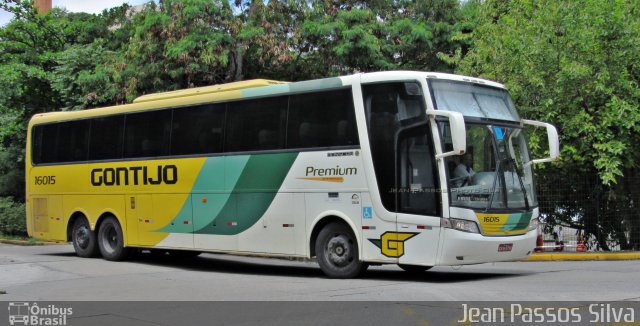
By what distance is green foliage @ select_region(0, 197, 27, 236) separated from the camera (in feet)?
90.2

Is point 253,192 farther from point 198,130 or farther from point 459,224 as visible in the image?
point 459,224

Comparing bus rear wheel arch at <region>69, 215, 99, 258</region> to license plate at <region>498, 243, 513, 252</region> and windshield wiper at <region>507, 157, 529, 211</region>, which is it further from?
windshield wiper at <region>507, 157, 529, 211</region>

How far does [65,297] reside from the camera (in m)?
11.3

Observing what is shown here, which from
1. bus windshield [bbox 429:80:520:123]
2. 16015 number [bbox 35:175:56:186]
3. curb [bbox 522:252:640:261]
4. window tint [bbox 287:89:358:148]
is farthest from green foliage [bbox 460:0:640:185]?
16015 number [bbox 35:175:56:186]

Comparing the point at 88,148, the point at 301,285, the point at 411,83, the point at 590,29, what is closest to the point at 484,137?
the point at 411,83

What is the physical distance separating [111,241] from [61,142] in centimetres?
303

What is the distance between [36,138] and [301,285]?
10.6 metres

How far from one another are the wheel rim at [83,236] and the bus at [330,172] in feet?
2.46

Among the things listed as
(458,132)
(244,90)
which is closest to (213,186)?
(244,90)

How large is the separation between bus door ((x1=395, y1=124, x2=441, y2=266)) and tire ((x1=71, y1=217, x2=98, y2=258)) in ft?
29.7

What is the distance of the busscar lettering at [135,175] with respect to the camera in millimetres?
16219

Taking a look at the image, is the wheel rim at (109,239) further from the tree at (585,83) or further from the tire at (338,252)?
the tree at (585,83)

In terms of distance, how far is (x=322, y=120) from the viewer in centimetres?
1342
